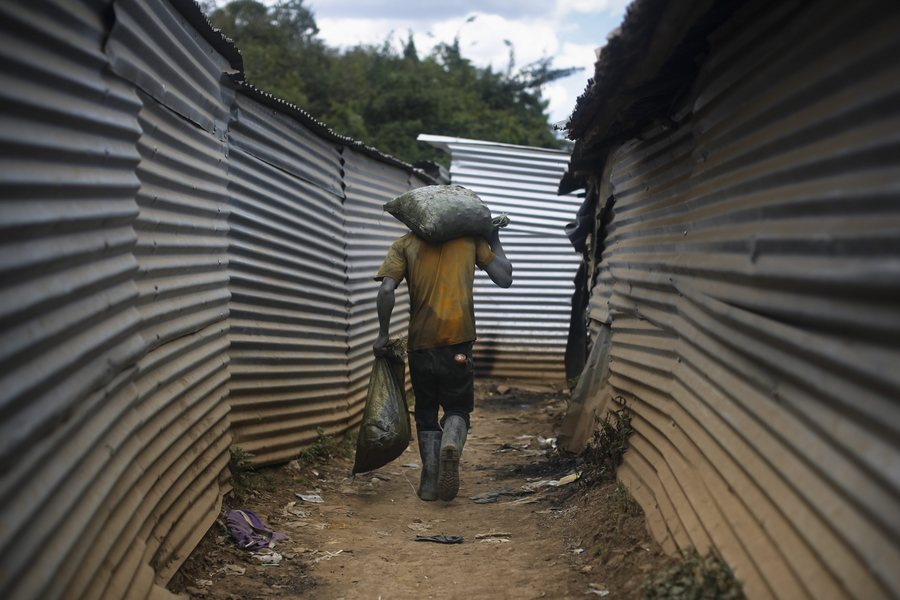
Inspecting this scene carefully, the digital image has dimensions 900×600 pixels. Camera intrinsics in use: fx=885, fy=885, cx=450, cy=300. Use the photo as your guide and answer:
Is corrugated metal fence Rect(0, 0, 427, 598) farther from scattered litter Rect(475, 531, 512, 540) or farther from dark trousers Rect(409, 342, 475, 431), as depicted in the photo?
scattered litter Rect(475, 531, 512, 540)

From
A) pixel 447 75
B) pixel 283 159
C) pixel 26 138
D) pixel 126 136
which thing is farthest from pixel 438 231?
pixel 447 75

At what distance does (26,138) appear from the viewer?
2.92 meters

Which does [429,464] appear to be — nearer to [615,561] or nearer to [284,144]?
[615,561]

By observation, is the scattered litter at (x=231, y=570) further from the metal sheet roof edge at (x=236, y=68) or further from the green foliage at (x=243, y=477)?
the metal sheet roof edge at (x=236, y=68)

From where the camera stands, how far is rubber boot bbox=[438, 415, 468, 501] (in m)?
6.71

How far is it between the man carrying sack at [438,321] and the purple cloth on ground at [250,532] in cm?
160

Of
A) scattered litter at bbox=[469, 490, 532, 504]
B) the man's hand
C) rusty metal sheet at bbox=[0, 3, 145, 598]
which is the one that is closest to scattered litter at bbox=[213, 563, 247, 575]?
rusty metal sheet at bbox=[0, 3, 145, 598]

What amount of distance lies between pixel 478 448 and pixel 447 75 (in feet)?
70.1

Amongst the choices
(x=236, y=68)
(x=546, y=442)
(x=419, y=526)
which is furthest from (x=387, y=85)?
(x=419, y=526)

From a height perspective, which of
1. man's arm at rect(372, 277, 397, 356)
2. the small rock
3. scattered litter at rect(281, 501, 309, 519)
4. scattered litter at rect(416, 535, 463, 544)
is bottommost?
scattered litter at rect(281, 501, 309, 519)

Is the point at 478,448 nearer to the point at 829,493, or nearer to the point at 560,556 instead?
the point at 560,556

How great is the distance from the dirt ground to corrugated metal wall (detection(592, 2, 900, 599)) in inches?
16.7

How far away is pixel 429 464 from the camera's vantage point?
23.2ft

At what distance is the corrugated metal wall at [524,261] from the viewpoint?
14.9 meters
